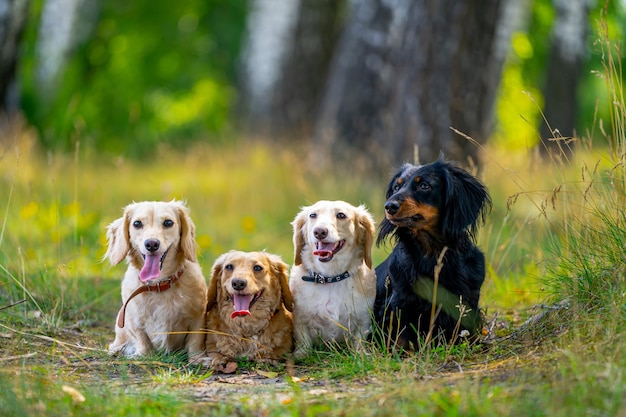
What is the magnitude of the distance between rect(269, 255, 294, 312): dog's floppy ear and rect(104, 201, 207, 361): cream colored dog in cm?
48

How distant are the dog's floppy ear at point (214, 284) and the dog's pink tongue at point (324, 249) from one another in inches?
23.5

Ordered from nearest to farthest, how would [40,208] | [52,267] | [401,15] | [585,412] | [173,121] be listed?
[585,412] → [52,267] → [40,208] → [401,15] → [173,121]

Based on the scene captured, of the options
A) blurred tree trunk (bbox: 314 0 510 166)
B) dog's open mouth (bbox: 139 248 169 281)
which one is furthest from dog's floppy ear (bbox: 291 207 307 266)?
blurred tree trunk (bbox: 314 0 510 166)

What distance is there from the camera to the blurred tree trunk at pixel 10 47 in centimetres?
1072

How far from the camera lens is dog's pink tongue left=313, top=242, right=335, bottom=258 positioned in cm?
466

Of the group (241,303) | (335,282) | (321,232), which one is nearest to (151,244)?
(241,303)

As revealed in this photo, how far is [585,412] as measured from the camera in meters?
3.20

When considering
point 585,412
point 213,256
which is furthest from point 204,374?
point 213,256

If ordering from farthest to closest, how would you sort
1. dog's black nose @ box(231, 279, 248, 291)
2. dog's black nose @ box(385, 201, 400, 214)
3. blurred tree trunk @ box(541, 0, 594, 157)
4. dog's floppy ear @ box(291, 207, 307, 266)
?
blurred tree trunk @ box(541, 0, 594, 157)
dog's floppy ear @ box(291, 207, 307, 266)
dog's black nose @ box(231, 279, 248, 291)
dog's black nose @ box(385, 201, 400, 214)

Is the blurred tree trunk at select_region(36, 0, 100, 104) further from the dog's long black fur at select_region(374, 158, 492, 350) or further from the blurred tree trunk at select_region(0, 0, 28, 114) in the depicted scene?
the dog's long black fur at select_region(374, 158, 492, 350)

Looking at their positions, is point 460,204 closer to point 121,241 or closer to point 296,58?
point 121,241

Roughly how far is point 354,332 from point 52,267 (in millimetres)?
2139

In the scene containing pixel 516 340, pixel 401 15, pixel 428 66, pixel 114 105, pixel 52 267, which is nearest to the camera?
pixel 516 340

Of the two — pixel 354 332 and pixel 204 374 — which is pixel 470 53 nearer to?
pixel 354 332
